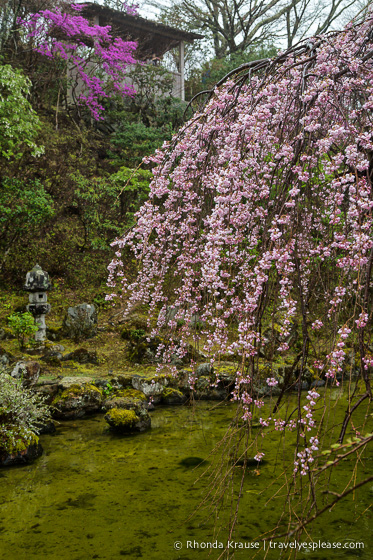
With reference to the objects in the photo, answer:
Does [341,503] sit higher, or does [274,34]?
[274,34]

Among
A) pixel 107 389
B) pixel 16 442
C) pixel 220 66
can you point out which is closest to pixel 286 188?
pixel 16 442

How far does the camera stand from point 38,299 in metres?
6.79

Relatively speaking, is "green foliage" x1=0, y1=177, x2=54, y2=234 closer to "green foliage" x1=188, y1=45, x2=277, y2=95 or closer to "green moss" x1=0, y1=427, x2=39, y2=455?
"green moss" x1=0, y1=427, x2=39, y2=455

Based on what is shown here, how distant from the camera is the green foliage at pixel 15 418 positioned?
3.94 meters

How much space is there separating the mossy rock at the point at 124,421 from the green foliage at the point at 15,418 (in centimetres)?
68

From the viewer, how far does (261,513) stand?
3.07 meters

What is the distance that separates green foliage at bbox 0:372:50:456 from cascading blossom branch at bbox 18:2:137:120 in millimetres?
8610

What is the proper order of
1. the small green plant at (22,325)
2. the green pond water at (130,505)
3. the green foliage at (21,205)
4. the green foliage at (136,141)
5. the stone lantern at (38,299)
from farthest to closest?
the green foliage at (136,141) < the green foliage at (21,205) < the stone lantern at (38,299) < the small green plant at (22,325) < the green pond water at (130,505)

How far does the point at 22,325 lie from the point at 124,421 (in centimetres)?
251

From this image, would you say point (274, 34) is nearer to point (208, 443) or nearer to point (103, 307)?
point (103, 307)

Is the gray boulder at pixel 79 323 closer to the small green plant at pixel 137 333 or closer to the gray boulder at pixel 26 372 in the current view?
the small green plant at pixel 137 333

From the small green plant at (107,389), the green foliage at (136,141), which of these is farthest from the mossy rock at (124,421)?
the green foliage at (136,141)

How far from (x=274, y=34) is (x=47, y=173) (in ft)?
30.9

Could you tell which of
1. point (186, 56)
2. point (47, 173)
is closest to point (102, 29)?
point (47, 173)
